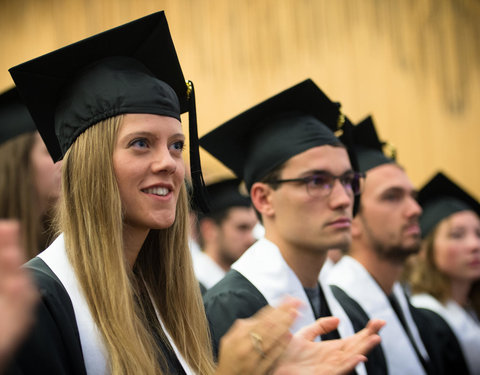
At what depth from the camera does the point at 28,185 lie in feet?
9.42

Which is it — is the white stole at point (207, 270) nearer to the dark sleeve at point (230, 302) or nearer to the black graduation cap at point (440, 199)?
the black graduation cap at point (440, 199)

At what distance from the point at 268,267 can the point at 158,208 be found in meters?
1.09

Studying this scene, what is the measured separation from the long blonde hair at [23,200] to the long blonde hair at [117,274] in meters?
0.83

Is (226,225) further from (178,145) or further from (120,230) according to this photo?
(120,230)

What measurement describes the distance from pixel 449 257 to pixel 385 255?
1.14 meters

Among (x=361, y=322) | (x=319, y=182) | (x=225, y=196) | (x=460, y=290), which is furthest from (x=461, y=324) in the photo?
(x=225, y=196)

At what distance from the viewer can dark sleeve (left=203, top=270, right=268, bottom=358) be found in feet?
8.63

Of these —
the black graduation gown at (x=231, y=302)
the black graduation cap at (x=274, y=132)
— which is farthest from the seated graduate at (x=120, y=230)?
the black graduation cap at (x=274, y=132)

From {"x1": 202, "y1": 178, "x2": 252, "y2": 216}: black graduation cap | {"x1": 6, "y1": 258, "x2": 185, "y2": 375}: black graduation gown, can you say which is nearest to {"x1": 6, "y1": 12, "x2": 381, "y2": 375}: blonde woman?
{"x1": 6, "y1": 258, "x2": 185, "y2": 375}: black graduation gown

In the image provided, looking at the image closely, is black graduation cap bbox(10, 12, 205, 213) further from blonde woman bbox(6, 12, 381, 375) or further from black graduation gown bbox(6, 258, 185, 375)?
black graduation gown bbox(6, 258, 185, 375)

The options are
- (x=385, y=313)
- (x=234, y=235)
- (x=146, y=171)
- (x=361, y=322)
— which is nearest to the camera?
(x=146, y=171)

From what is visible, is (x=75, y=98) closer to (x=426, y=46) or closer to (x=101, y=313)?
(x=101, y=313)

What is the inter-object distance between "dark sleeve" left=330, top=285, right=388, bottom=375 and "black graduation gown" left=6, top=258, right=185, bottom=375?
2.07 metres

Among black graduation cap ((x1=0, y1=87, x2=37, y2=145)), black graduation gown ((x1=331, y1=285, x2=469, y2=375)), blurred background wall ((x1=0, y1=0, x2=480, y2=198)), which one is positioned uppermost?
blurred background wall ((x1=0, y1=0, x2=480, y2=198))
